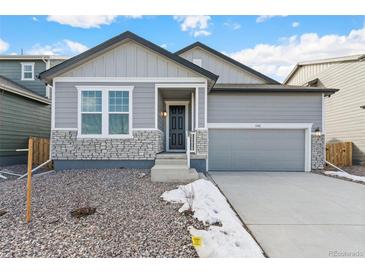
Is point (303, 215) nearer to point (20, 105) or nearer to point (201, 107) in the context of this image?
point (201, 107)

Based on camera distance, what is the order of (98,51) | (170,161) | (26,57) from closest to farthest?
1. (170,161)
2. (98,51)
3. (26,57)

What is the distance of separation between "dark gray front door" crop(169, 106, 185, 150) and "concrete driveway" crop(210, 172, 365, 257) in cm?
393

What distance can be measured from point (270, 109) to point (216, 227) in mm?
7146

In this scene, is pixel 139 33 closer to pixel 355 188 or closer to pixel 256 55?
pixel 256 55

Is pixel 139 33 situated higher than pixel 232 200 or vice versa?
pixel 139 33

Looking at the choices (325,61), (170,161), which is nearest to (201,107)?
(170,161)

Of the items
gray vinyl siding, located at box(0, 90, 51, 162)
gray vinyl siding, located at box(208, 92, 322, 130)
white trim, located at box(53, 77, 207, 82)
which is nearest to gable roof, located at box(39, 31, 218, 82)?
white trim, located at box(53, 77, 207, 82)

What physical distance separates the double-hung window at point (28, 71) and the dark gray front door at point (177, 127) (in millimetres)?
9508

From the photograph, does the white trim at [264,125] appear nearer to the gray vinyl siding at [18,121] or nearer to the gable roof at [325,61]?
the gable roof at [325,61]

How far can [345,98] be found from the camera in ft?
36.6

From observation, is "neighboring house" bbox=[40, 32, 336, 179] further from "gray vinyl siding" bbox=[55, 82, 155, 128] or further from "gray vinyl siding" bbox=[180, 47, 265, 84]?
"gray vinyl siding" bbox=[180, 47, 265, 84]
